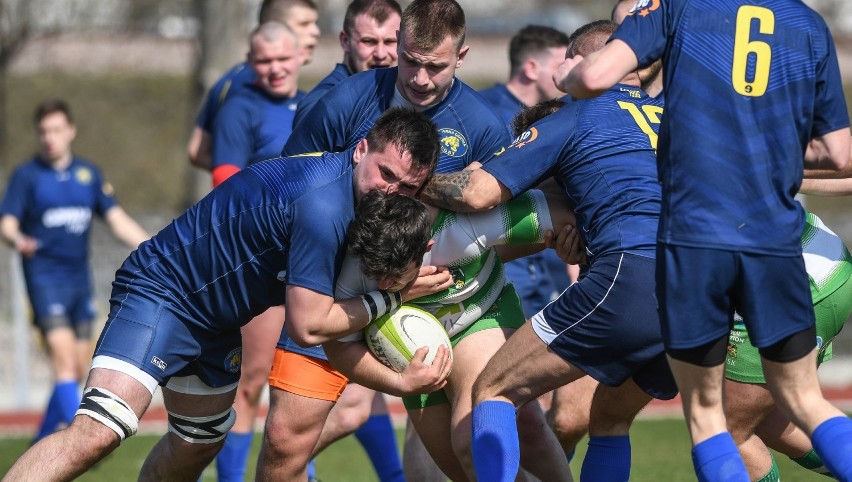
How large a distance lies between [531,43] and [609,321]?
387 centimetres

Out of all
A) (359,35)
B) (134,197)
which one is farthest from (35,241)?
(134,197)

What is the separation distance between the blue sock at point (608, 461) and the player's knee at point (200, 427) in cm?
164

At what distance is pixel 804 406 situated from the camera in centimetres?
402

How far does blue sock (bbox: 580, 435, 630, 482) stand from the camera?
4.97 m

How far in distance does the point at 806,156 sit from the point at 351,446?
22.2 ft

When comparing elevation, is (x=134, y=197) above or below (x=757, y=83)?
below

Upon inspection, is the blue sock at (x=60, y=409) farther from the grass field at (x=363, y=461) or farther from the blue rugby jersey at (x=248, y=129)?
the blue rugby jersey at (x=248, y=129)

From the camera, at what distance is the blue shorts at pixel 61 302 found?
966 centimetres

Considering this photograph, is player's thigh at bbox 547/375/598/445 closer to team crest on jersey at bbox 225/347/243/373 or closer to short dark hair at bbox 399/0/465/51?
team crest on jersey at bbox 225/347/243/373

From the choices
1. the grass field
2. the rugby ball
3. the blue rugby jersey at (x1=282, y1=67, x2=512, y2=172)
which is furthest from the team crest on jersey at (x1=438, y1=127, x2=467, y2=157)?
the grass field

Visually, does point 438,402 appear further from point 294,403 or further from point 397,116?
point 397,116

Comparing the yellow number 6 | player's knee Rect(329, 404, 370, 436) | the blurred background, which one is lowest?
the blurred background

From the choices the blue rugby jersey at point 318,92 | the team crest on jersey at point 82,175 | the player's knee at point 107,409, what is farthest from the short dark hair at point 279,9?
the player's knee at point 107,409

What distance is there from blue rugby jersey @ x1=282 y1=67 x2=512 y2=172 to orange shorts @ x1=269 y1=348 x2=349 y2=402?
100 centimetres
